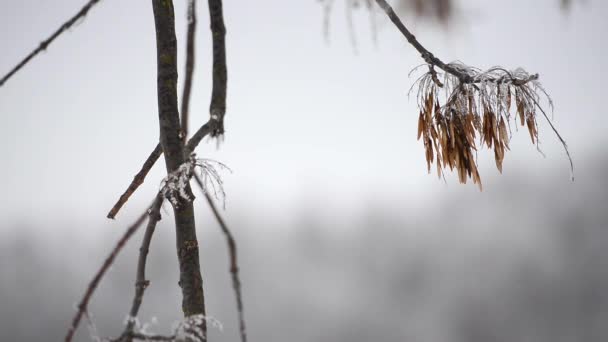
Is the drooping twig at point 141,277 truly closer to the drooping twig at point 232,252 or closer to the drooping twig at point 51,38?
the drooping twig at point 232,252

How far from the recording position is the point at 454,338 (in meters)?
38.0

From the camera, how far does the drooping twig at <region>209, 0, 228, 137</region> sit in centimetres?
75

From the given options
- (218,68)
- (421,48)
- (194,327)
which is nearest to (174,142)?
(218,68)

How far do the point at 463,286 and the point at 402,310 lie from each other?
15.7 feet

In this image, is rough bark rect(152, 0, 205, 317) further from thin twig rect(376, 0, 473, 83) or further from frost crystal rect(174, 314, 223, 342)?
thin twig rect(376, 0, 473, 83)

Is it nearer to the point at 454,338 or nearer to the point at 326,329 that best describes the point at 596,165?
the point at 454,338

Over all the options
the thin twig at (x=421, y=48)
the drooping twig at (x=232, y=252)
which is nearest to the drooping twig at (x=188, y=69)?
the drooping twig at (x=232, y=252)

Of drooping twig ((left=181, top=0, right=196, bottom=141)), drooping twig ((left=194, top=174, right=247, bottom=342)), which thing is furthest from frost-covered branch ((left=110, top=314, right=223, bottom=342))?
drooping twig ((left=181, top=0, right=196, bottom=141))

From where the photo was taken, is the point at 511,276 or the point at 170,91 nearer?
the point at 170,91

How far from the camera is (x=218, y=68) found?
2.63 feet

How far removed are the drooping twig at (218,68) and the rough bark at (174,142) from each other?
4.2 inches

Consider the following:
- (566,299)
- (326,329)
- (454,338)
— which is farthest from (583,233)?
(326,329)

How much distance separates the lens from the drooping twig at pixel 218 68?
2.46 ft

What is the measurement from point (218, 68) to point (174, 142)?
151 millimetres
